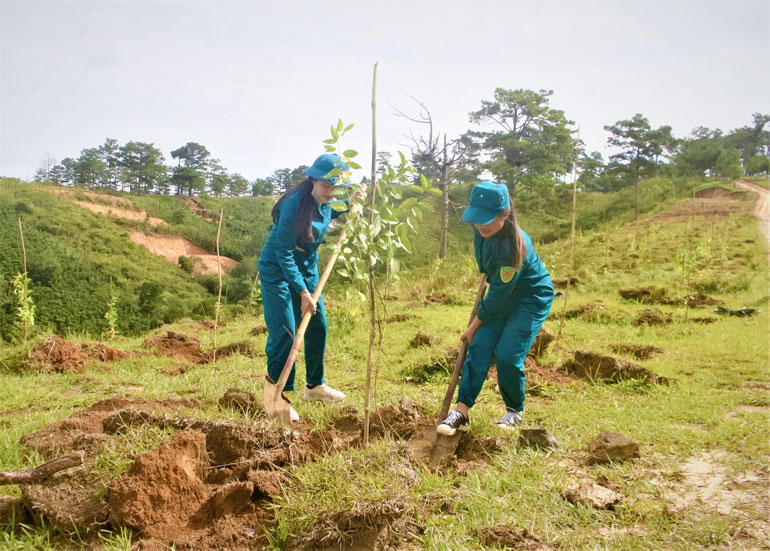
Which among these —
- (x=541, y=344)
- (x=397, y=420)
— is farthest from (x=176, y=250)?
(x=397, y=420)

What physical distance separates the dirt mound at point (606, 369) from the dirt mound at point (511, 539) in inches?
116

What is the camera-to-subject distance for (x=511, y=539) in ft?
7.25

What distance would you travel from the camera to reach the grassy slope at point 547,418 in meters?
2.34

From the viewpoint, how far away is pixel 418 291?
11906mm

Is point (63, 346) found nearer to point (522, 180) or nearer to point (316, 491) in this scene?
point (316, 491)

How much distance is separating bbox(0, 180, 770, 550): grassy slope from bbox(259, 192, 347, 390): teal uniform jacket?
0.46 meters

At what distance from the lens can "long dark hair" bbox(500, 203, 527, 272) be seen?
327 centimetres

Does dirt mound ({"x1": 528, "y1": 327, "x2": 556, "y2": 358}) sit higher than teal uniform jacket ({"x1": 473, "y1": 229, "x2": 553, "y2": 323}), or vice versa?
teal uniform jacket ({"x1": 473, "y1": 229, "x2": 553, "y2": 323})

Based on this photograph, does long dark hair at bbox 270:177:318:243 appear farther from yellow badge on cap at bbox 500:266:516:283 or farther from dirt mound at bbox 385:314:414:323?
dirt mound at bbox 385:314:414:323

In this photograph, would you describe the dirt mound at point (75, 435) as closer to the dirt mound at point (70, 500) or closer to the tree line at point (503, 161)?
the dirt mound at point (70, 500)

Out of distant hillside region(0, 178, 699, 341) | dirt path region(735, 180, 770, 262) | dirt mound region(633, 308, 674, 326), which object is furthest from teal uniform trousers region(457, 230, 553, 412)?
dirt path region(735, 180, 770, 262)

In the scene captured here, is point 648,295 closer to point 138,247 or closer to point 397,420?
point 397,420

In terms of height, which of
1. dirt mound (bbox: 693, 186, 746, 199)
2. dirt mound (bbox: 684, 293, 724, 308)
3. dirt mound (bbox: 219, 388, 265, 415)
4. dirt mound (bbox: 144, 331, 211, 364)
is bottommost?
dirt mound (bbox: 144, 331, 211, 364)

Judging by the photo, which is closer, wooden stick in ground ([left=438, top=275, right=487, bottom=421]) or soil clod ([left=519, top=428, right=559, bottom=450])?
soil clod ([left=519, top=428, right=559, bottom=450])
